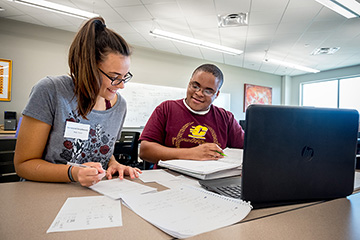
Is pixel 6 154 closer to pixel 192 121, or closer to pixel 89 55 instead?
pixel 89 55

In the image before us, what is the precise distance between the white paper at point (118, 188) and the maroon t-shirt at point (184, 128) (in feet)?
1.98

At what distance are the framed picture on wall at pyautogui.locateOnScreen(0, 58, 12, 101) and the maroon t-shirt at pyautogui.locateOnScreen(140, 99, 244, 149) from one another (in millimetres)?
3558

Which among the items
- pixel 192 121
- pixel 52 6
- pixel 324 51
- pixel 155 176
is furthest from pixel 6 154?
pixel 324 51

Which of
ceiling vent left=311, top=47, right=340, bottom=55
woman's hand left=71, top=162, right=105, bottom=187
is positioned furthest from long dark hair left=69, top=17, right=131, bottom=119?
ceiling vent left=311, top=47, right=340, bottom=55

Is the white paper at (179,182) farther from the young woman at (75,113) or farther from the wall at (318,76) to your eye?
the wall at (318,76)

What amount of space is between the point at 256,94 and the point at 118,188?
6.83 m

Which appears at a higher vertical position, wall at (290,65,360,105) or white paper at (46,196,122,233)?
wall at (290,65,360,105)

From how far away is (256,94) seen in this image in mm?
6918

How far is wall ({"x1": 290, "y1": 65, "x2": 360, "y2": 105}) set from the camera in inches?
235

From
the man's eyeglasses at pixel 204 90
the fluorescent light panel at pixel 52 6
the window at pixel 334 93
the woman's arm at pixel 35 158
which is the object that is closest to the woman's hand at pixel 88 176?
the woman's arm at pixel 35 158

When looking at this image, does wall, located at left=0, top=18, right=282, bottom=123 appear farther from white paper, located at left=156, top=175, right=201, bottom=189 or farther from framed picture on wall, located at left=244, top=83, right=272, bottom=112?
white paper, located at left=156, top=175, right=201, bottom=189

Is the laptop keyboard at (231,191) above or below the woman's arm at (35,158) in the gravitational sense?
below

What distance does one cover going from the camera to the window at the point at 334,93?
6.12 m

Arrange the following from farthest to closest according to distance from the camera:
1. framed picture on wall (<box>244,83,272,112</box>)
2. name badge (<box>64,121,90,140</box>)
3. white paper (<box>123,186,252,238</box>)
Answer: framed picture on wall (<box>244,83,272,112</box>)
name badge (<box>64,121,90,140</box>)
white paper (<box>123,186,252,238</box>)
